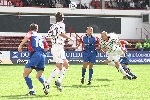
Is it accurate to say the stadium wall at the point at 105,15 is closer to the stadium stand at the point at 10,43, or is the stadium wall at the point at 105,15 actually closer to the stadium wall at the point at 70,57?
the stadium stand at the point at 10,43

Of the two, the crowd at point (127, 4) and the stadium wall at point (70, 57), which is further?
the crowd at point (127, 4)

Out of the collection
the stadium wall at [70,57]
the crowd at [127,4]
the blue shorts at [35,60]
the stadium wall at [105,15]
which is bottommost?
the stadium wall at [70,57]

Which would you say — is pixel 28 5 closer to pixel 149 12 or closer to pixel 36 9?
pixel 36 9

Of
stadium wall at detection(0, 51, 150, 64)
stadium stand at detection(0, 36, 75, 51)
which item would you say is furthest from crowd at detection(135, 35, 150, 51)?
stadium stand at detection(0, 36, 75, 51)

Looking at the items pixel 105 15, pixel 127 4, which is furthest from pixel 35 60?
pixel 127 4

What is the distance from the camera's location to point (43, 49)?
1373cm

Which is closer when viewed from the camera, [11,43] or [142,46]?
[11,43]

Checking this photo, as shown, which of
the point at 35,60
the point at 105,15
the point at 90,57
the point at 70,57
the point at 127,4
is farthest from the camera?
the point at 127,4

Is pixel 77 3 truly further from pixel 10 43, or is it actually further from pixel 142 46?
pixel 10 43

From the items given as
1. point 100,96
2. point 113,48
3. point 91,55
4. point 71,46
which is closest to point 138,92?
point 100,96

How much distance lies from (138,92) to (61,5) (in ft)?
99.2

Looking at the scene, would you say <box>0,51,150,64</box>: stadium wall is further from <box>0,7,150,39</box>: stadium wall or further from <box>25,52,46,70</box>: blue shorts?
<box>25,52,46,70</box>: blue shorts

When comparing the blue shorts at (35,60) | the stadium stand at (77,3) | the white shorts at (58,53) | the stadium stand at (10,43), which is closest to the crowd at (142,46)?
the stadium stand at (77,3)

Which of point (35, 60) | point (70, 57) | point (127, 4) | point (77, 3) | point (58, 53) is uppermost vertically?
point (77, 3)
